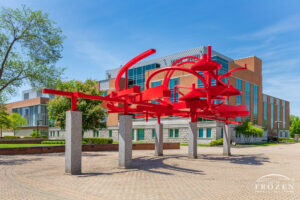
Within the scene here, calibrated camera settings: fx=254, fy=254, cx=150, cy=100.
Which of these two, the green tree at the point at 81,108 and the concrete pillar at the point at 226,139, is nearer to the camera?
the concrete pillar at the point at 226,139

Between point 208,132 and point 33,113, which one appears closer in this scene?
point 208,132

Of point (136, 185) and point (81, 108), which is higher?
point (81, 108)

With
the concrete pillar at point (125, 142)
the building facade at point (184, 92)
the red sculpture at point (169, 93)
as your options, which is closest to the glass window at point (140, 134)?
the building facade at point (184, 92)

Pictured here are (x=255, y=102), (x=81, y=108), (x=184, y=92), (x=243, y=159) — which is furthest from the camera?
(x=255, y=102)

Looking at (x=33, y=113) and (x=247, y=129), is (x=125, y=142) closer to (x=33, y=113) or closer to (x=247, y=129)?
(x=247, y=129)

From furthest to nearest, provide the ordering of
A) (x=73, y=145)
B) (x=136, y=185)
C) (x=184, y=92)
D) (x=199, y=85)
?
(x=184, y=92) < (x=199, y=85) < (x=73, y=145) < (x=136, y=185)

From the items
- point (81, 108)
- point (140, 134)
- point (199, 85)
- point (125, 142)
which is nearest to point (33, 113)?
point (140, 134)

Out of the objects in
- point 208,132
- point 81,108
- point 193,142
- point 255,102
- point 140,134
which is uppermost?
point 255,102

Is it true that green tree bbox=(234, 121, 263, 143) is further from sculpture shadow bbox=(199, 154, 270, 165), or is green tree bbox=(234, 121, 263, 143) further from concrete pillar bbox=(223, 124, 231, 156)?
sculpture shadow bbox=(199, 154, 270, 165)

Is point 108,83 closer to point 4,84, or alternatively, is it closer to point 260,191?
point 4,84

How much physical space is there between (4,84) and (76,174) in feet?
49.9

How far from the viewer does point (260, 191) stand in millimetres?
10148

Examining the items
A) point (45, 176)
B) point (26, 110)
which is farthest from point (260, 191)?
point (26, 110)

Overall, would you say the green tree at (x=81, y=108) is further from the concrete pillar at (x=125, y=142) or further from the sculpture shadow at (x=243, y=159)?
the concrete pillar at (x=125, y=142)
